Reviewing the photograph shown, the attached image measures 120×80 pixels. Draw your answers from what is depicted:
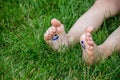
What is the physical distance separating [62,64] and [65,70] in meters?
0.04

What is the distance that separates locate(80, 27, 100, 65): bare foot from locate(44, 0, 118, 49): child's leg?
16 cm

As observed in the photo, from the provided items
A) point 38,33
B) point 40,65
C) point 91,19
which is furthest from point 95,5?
point 40,65

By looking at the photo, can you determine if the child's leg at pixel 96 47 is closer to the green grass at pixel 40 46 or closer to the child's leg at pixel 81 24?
the green grass at pixel 40 46

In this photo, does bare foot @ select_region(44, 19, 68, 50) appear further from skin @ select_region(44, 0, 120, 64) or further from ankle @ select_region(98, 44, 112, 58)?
ankle @ select_region(98, 44, 112, 58)

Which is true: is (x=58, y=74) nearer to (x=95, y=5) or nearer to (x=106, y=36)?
(x=106, y=36)

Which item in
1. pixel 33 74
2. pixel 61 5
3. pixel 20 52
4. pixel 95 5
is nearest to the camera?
pixel 33 74

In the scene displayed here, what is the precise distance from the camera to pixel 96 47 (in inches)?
79.7

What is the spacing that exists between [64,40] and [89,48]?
0.23 metres

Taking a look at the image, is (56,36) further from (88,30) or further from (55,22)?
(88,30)

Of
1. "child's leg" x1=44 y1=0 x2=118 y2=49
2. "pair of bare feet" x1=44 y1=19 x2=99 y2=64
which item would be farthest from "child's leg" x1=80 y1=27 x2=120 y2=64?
"child's leg" x1=44 y1=0 x2=118 y2=49

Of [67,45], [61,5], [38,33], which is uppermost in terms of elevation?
[61,5]

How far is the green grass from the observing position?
2.05m

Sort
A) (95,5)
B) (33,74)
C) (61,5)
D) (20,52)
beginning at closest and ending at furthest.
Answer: (33,74), (20,52), (95,5), (61,5)

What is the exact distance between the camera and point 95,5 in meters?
2.42
